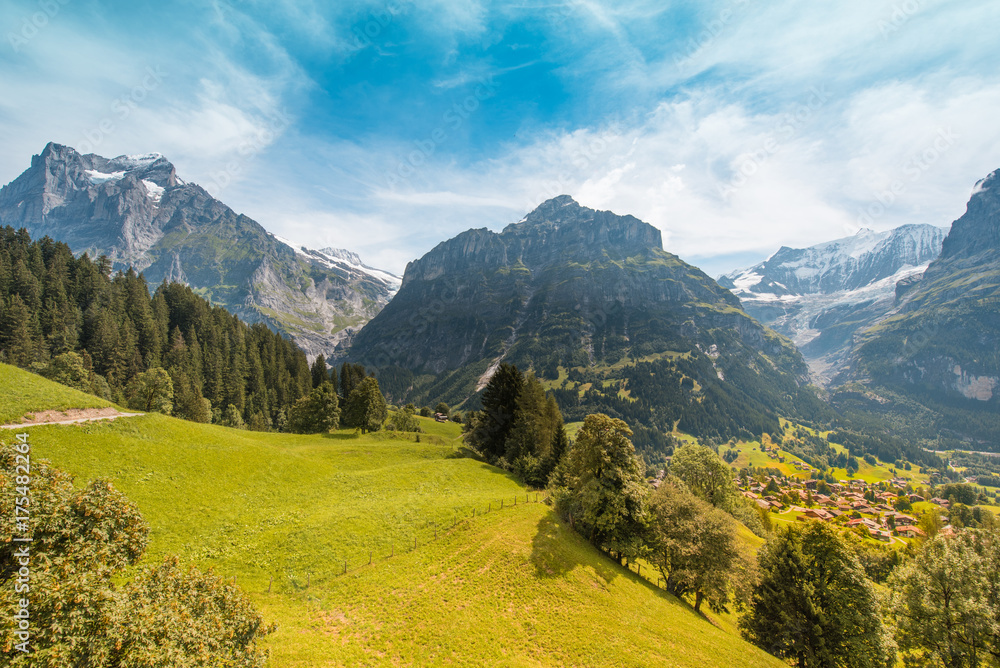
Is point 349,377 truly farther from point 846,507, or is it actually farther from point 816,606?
point 846,507

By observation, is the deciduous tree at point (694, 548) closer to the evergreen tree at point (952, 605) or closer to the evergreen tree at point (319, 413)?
the evergreen tree at point (952, 605)

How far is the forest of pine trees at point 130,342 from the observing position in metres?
79.2

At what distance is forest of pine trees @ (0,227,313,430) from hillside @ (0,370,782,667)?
182 feet

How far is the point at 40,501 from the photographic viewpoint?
10.8m

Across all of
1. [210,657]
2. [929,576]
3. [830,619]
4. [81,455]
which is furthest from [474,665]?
[929,576]

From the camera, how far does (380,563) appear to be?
104ft

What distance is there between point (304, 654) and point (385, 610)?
6.42m

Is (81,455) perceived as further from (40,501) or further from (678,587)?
(678,587)

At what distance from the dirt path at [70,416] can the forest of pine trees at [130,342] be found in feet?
170

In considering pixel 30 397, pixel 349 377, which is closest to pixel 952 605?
pixel 30 397

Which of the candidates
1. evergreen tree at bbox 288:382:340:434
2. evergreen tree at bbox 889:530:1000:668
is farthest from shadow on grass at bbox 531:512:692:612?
evergreen tree at bbox 288:382:340:434

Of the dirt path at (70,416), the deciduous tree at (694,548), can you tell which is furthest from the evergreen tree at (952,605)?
the dirt path at (70,416)

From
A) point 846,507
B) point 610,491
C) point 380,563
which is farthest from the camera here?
point 846,507

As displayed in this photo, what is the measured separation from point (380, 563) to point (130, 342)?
10534cm
